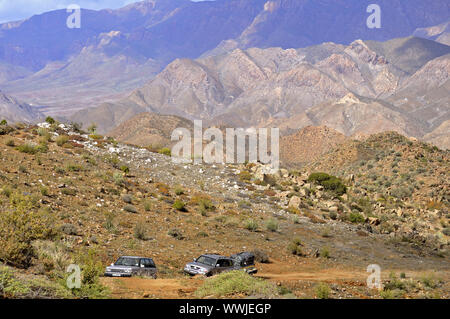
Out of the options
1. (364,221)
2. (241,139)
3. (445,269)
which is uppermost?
(241,139)

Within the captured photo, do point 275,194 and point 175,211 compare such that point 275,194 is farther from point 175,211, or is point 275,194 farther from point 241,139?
point 241,139

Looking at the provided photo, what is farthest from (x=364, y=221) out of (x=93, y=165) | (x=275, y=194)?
(x=93, y=165)

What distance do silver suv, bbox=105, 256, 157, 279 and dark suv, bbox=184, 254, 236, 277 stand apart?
205cm

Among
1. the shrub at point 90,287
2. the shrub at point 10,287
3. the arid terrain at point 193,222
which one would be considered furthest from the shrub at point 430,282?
the shrub at point 10,287

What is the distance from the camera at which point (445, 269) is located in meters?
24.7

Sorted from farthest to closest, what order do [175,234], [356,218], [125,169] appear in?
[356,218] < [125,169] < [175,234]

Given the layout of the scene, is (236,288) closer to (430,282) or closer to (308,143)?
(430,282)

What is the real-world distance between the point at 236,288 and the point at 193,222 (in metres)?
13.1

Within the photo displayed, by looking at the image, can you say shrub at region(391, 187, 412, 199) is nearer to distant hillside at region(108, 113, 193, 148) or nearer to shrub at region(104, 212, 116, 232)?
shrub at region(104, 212, 116, 232)

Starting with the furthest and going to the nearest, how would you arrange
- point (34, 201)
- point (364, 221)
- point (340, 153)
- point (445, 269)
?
1. point (340, 153)
2. point (364, 221)
3. point (445, 269)
4. point (34, 201)

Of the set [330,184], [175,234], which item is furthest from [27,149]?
[330,184]

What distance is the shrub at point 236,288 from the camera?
12273 mm

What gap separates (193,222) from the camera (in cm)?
2559
